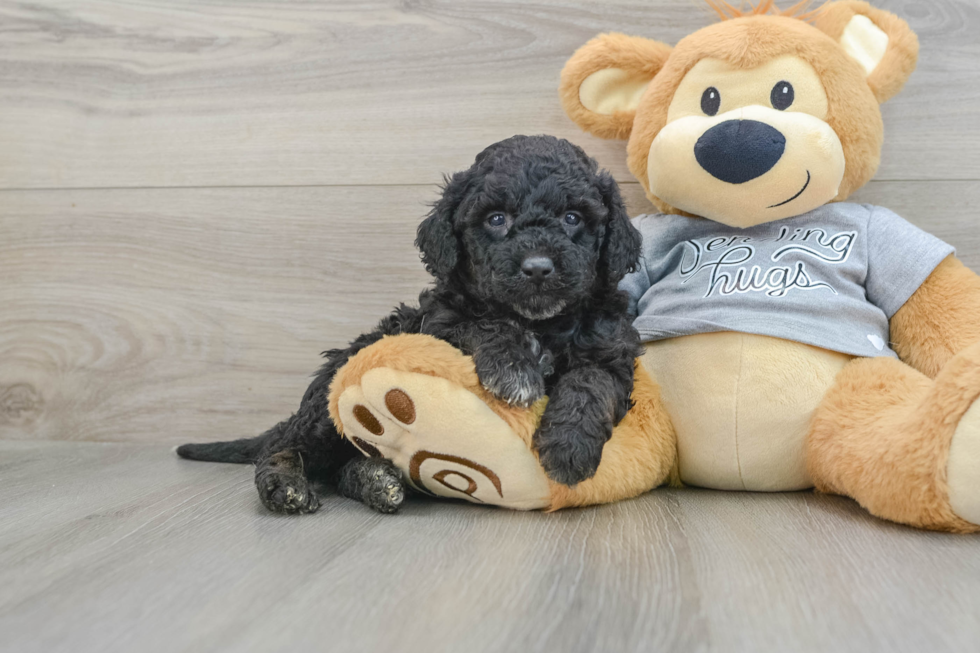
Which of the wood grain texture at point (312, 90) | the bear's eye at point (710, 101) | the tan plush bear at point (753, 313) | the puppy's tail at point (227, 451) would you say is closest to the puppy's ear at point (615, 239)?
the tan plush bear at point (753, 313)

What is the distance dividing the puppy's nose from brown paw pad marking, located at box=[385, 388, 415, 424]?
288mm

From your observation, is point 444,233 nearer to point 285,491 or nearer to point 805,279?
point 285,491

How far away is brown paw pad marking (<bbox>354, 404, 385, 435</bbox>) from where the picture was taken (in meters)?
1.27

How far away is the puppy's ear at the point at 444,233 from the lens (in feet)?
4.49

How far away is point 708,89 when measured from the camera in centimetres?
150

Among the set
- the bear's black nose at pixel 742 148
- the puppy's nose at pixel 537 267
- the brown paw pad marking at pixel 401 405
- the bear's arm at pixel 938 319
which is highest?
the bear's black nose at pixel 742 148

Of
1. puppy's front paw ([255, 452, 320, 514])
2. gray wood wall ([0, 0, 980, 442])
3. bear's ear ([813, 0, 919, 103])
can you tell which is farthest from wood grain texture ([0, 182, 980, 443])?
bear's ear ([813, 0, 919, 103])

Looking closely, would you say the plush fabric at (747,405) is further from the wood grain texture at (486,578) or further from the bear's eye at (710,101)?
the bear's eye at (710,101)

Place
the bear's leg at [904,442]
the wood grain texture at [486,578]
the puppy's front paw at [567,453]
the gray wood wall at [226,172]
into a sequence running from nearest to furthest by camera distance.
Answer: the wood grain texture at [486,578] → the bear's leg at [904,442] → the puppy's front paw at [567,453] → the gray wood wall at [226,172]

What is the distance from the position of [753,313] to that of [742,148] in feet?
1.03

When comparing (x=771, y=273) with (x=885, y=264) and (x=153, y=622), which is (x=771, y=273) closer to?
(x=885, y=264)

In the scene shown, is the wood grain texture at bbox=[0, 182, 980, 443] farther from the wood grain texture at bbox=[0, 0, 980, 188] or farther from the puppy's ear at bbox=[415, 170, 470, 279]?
the puppy's ear at bbox=[415, 170, 470, 279]

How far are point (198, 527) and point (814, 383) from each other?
1.13 meters

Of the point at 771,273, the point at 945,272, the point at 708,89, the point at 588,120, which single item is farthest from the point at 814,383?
the point at 588,120
